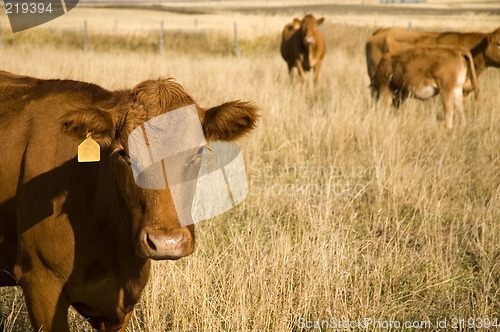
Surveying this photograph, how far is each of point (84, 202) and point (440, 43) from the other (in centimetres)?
1161

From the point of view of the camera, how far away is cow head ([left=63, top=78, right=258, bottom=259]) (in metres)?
2.62

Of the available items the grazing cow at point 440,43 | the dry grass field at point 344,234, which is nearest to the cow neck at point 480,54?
the grazing cow at point 440,43

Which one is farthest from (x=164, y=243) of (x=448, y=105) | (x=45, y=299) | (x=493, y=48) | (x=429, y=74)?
(x=493, y=48)

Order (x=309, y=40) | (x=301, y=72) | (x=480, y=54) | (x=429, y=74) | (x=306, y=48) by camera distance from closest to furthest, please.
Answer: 1. (x=429, y=74)
2. (x=480, y=54)
3. (x=301, y=72)
4. (x=309, y=40)
5. (x=306, y=48)

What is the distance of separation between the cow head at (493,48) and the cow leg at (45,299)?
37.9 feet

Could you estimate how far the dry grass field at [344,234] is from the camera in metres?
3.69

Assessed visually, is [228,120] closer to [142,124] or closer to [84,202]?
[142,124]

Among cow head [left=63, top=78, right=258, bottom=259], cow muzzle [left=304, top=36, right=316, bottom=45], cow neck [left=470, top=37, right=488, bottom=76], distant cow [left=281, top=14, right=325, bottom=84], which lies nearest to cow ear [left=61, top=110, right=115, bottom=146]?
cow head [left=63, top=78, right=258, bottom=259]

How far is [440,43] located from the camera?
1333 cm

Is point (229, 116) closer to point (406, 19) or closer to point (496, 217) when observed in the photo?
point (496, 217)

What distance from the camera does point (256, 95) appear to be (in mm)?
10703

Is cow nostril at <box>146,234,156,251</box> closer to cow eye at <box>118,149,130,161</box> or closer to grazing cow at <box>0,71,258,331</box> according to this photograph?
grazing cow at <box>0,71,258,331</box>

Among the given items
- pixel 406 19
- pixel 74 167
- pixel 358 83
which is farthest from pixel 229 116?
pixel 406 19

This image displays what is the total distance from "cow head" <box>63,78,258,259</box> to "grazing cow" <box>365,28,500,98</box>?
923cm
